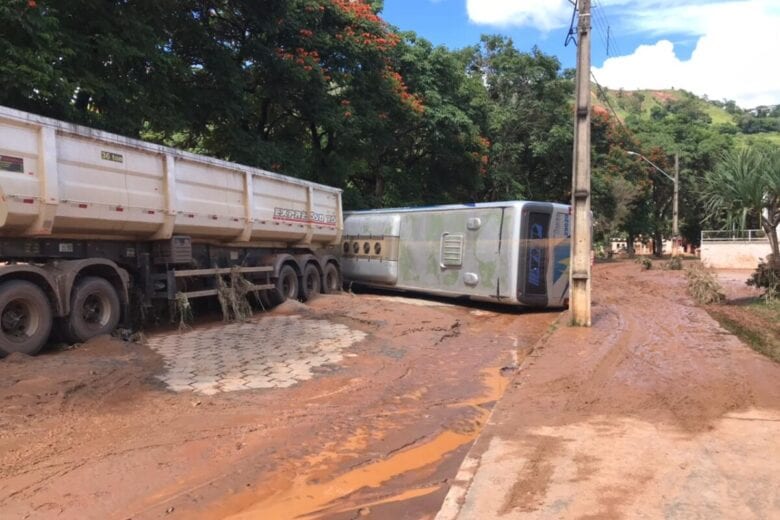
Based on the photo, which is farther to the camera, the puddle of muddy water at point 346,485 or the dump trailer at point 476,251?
the dump trailer at point 476,251

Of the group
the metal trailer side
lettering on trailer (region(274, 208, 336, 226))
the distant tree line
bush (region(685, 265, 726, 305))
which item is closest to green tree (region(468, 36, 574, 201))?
the distant tree line

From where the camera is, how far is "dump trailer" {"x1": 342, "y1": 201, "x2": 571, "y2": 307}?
13836mm

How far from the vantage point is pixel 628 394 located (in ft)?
20.8

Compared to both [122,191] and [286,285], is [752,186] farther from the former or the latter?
[122,191]

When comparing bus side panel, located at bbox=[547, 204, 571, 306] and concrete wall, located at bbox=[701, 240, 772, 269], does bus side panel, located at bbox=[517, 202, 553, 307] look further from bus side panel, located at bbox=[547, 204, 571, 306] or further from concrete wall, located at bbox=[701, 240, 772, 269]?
concrete wall, located at bbox=[701, 240, 772, 269]

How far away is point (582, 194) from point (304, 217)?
6414 millimetres

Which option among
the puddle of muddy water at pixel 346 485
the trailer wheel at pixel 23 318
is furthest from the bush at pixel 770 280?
the trailer wheel at pixel 23 318

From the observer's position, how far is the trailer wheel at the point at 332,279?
51.8 feet

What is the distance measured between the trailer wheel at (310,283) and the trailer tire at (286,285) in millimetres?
251

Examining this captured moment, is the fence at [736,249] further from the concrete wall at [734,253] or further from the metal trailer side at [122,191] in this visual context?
the metal trailer side at [122,191]

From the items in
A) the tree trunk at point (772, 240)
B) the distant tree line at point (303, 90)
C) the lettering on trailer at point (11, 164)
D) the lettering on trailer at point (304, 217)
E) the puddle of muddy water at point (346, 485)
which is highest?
the distant tree line at point (303, 90)

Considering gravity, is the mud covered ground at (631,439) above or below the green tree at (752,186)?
below

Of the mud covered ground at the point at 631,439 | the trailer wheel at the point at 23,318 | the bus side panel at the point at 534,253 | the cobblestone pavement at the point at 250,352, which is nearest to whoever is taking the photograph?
the mud covered ground at the point at 631,439

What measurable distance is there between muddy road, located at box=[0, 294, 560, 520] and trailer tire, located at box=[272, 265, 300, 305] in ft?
12.0
